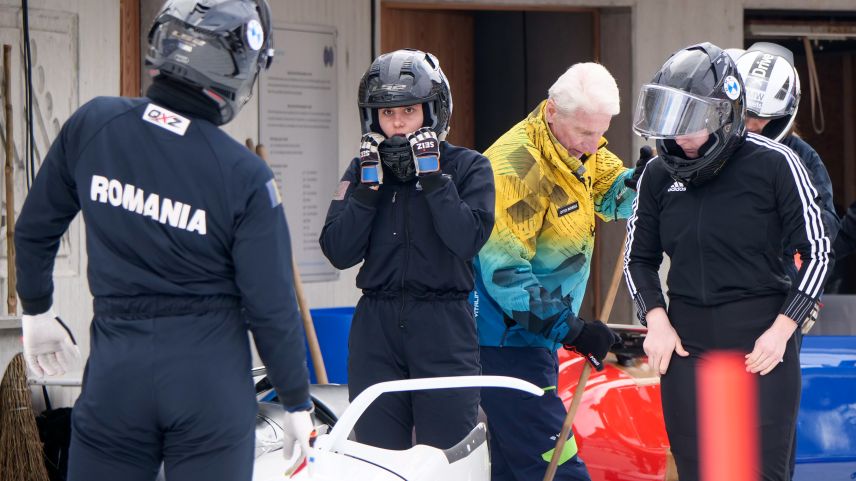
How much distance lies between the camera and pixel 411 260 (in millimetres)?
3678

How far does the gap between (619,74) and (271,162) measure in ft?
7.85

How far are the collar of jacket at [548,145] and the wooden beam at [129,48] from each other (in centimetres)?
300

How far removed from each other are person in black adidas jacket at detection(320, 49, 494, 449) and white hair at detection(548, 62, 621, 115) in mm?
534

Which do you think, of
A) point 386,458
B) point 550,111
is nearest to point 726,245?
point 550,111

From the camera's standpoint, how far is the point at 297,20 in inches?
289

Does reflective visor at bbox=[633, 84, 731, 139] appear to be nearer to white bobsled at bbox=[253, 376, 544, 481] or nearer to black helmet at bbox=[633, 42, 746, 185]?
black helmet at bbox=[633, 42, 746, 185]

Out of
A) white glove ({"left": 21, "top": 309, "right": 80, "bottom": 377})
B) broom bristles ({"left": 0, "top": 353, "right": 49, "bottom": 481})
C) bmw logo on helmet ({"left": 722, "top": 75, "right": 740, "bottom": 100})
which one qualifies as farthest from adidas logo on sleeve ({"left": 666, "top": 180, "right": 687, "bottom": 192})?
broom bristles ({"left": 0, "top": 353, "right": 49, "bottom": 481})

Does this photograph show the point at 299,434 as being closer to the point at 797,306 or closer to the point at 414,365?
the point at 414,365

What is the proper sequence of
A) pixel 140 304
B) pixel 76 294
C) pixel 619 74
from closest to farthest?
pixel 140 304 < pixel 76 294 < pixel 619 74

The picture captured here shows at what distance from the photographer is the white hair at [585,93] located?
420cm

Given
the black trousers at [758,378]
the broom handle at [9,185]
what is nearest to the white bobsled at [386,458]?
the black trousers at [758,378]

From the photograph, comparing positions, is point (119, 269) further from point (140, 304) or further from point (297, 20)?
point (297, 20)

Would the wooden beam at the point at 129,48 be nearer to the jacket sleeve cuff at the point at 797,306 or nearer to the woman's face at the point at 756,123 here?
the woman's face at the point at 756,123

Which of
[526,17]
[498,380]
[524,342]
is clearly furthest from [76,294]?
[526,17]
